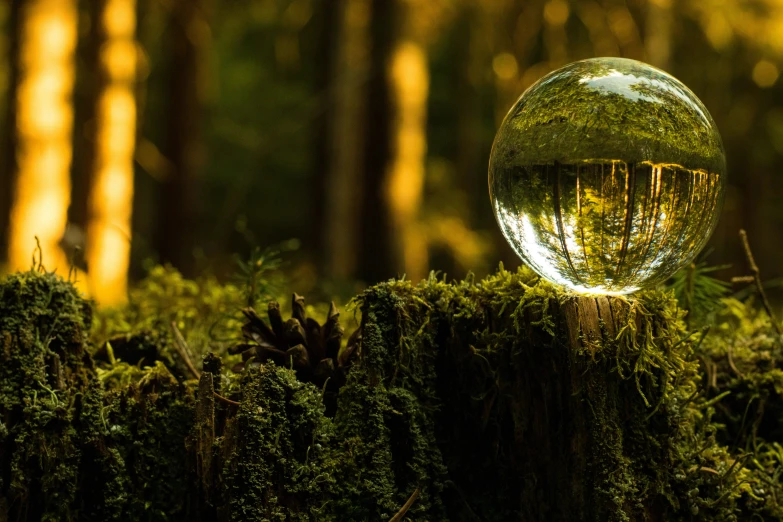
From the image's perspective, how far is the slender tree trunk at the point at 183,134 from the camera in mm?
13250

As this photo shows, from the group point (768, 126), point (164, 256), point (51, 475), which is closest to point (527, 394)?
point (51, 475)

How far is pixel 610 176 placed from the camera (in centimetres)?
224

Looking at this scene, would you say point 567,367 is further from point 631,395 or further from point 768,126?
point 768,126

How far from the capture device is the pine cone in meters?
Result: 2.49

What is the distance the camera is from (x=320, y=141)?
12141mm

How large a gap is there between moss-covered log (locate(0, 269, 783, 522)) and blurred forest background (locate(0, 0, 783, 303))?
0.98m

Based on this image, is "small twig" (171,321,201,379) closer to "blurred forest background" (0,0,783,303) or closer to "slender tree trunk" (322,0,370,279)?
"blurred forest background" (0,0,783,303)

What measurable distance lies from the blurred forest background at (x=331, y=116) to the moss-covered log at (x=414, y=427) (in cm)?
98

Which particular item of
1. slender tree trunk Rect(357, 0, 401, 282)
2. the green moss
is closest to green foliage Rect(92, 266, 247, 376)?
the green moss

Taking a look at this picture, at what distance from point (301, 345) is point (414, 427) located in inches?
18.4

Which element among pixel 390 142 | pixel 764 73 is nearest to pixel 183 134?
pixel 390 142

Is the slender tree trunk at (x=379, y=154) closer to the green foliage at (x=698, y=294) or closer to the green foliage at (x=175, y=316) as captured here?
the green foliage at (x=175, y=316)

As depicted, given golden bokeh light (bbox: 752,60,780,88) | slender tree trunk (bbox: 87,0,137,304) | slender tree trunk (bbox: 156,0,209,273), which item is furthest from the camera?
golden bokeh light (bbox: 752,60,780,88)

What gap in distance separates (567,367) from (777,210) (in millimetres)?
25931
